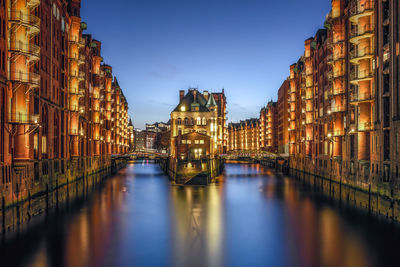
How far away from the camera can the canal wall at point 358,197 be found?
31256mm

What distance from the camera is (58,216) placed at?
35156mm

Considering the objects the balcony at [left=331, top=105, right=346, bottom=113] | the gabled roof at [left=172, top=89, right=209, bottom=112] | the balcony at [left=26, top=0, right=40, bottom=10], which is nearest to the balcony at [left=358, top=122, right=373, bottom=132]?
the balcony at [left=331, top=105, right=346, bottom=113]

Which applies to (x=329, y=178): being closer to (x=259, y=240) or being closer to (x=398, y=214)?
(x=398, y=214)

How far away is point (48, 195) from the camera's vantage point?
4016cm

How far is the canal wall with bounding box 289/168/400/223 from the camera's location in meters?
31.3

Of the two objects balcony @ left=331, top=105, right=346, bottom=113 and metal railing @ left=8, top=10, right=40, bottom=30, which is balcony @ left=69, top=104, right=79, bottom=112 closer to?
metal railing @ left=8, top=10, right=40, bottom=30

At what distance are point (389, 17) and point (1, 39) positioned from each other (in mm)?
34128

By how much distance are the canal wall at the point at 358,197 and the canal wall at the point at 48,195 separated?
3084 cm

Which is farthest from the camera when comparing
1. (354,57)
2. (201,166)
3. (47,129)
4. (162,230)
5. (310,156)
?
(310,156)

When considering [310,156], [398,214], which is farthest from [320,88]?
[398,214]

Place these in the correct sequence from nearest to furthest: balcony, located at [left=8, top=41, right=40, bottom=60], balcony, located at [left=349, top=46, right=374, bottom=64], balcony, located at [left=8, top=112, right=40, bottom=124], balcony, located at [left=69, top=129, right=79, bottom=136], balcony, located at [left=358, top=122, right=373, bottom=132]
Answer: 1. balcony, located at [left=8, top=112, right=40, bottom=124]
2. balcony, located at [left=8, top=41, right=40, bottom=60]
3. balcony, located at [left=358, top=122, right=373, bottom=132]
4. balcony, located at [left=349, top=46, right=374, bottom=64]
5. balcony, located at [left=69, top=129, right=79, bottom=136]

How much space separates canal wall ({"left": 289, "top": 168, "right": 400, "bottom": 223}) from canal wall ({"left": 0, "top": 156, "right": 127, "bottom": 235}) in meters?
30.8

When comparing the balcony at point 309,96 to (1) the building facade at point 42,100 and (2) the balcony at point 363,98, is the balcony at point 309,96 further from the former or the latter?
(1) the building facade at point 42,100

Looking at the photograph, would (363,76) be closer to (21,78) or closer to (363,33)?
(363,33)
